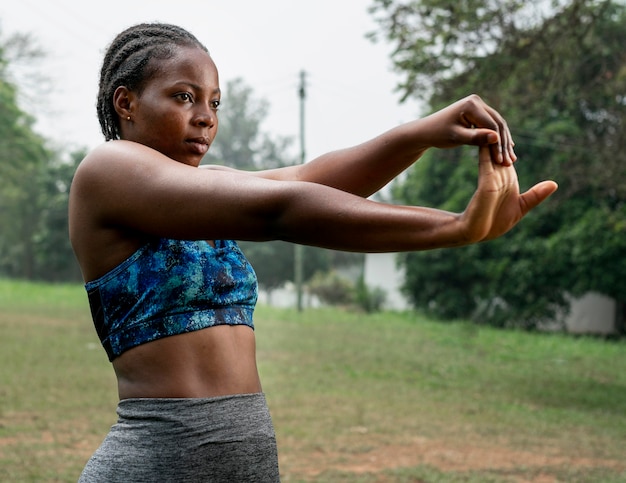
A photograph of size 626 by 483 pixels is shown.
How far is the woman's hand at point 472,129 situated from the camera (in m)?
1.46

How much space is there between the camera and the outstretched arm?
60.2 inches

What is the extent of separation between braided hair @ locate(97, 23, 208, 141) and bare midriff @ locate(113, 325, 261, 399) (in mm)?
504

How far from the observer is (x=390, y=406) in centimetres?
941

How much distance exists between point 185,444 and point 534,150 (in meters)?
21.0

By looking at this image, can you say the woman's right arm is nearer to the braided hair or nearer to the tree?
the braided hair

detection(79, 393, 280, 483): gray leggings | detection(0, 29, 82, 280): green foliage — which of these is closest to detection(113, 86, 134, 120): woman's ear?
detection(79, 393, 280, 483): gray leggings

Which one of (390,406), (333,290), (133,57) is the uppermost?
(333,290)

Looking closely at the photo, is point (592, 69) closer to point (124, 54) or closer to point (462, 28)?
point (462, 28)

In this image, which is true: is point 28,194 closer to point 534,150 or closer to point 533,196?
point 534,150

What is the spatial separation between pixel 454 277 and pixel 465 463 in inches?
731

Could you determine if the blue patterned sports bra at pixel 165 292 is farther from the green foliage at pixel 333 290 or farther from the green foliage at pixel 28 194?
the green foliage at pixel 333 290

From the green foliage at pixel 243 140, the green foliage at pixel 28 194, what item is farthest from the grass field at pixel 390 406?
the green foliage at pixel 243 140

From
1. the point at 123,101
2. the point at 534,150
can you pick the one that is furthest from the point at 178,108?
the point at 534,150

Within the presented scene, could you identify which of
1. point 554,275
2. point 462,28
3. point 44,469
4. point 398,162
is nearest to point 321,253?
point 554,275
